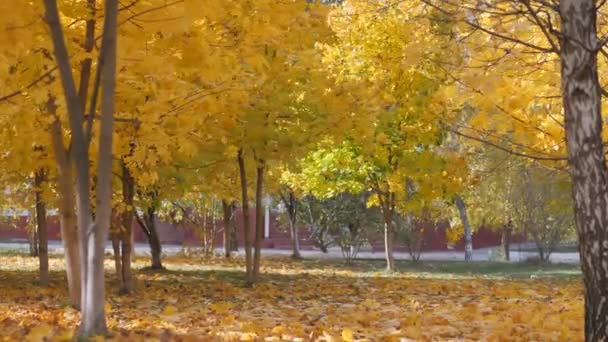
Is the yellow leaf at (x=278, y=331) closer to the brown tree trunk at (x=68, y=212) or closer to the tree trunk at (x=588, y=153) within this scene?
the tree trunk at (x=588, y=153)

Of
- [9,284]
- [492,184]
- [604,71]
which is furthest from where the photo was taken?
[492,184]

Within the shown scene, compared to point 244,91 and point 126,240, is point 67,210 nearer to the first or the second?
point 244,91

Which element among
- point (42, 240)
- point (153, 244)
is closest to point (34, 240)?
point (153, 244)

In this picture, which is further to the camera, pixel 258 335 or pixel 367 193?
pixel 367 193

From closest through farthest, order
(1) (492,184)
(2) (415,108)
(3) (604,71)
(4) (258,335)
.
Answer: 1. (4) (258,335)
2. (3) (604,71)
3. (2) (415,108)
4. (1) (492,184)

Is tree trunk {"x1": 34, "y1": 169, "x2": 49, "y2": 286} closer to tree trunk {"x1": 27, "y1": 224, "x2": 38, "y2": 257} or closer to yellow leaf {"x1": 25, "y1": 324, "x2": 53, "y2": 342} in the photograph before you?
yellow leaf {"x1": 25, "y1": 324, "x2": 53, "y2": 342}

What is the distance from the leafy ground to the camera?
19.2 ft

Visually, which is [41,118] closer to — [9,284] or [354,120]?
[354,120]

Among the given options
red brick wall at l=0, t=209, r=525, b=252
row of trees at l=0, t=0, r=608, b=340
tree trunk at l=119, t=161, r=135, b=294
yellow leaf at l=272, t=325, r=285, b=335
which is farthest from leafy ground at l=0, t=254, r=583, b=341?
red brick wall at l=0, t=209, r=525, b=252

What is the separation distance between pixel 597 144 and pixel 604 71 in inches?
158

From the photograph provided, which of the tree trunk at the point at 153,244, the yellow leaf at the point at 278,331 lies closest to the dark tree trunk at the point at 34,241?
the tree trunk at the point at 153,244

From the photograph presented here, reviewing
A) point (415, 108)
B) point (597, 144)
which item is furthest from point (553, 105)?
point (415, 108)

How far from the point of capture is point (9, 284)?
44.9 ft

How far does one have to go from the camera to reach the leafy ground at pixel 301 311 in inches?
231
